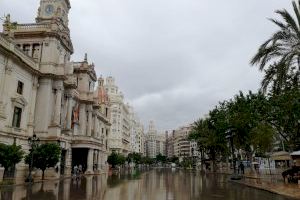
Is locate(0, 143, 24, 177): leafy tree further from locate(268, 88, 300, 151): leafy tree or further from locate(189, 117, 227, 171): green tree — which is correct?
locate(189, 117, 227, 171): green tree

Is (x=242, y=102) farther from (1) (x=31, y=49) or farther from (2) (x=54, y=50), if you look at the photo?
(1) (x=31, y=49)

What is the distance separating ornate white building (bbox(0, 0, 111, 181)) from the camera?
35.3 metres

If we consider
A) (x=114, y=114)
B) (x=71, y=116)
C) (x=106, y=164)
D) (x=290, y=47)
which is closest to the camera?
(x=290, y=47)

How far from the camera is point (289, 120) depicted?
31531 millimetres

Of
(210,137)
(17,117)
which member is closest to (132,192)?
(17,117)

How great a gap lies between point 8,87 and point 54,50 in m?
11.6

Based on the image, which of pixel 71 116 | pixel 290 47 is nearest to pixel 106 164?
pixel 71 116

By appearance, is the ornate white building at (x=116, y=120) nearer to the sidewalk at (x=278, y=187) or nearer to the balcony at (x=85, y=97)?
the balcony at (x=85, y=97)

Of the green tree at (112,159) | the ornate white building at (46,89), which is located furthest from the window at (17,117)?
the green tree at (112,159)

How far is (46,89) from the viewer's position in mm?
43531

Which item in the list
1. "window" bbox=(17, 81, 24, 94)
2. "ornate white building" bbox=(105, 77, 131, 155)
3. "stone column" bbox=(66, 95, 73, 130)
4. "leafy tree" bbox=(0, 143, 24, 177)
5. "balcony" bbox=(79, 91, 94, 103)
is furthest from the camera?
"ornate white building" bbox=(105, 77, 131, 155)

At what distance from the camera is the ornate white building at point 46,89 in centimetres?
3531

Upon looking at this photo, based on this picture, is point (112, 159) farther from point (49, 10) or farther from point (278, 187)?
point (278, 187)

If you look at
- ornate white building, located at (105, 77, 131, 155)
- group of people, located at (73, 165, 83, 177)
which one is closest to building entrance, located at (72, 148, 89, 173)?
group of people, located at (73, 165, 83, 177)
